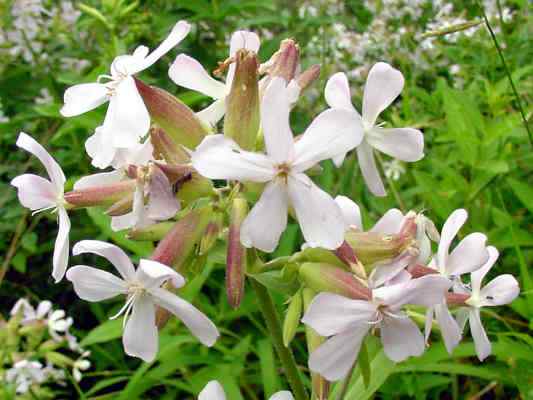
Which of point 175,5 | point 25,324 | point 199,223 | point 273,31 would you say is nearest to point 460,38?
point 175,5

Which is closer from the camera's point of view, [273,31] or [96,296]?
[96,296]

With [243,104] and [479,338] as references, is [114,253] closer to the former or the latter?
[243,104]

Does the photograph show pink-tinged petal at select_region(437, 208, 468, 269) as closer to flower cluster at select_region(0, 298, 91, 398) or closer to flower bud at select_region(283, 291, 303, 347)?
flower bud at select_region(283, 291, 303, 347)

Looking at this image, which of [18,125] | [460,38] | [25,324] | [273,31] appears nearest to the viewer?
[25,324]

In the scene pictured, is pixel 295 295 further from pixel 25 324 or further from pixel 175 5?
pixel 175 5

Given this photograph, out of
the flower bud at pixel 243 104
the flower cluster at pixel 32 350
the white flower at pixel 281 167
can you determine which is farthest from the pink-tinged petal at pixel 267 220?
the flower cluster at pixel 32 350

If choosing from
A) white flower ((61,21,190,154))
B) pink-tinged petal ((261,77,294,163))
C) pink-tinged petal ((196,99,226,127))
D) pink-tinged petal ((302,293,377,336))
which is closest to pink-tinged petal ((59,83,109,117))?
white flower ((61,21,190,154))
